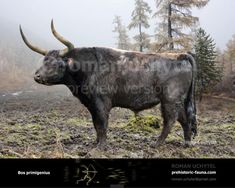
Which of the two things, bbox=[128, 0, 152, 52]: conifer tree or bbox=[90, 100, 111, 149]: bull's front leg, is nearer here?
bbox=[90, 100, 111, 149]: bull's front leg

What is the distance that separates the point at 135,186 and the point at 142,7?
325cm

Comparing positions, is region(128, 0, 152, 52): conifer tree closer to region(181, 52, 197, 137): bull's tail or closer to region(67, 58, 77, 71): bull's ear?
region(181, 52, 197, 137): bull's tail

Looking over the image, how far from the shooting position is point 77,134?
5230 mm

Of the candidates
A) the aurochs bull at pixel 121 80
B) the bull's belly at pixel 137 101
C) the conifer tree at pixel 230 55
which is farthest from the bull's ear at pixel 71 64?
the conifer tree at pixel 230 55

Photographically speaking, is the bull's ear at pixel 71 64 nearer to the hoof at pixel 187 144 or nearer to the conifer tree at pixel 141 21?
the conifer tree at pixel 141 21

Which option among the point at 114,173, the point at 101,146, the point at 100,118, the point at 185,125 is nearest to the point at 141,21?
the point at 185,125

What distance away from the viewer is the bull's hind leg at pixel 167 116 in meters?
4.82

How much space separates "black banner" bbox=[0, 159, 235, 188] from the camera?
140 inches

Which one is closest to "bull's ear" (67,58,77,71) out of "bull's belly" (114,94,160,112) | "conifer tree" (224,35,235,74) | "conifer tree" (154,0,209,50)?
"bull's belly" (114,94,160,112)

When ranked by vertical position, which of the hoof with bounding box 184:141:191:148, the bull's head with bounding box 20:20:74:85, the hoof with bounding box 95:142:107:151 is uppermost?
the bull's head with bounding box 20:20:74:85

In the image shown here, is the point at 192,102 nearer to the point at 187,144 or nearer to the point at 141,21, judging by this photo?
the point at 187,144

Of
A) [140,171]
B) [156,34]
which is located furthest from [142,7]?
[140,171]

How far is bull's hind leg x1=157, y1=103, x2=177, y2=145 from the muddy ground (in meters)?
0.11

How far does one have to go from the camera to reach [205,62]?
20.0 feet
